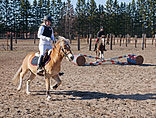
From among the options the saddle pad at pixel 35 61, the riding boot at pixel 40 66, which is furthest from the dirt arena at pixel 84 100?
the saddle pad at pixel 35 61

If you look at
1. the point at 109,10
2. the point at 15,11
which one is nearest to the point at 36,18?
the point at 15,11

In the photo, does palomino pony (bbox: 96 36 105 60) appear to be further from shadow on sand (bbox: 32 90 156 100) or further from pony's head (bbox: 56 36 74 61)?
pony's head (bbox: 56 36 74 61)

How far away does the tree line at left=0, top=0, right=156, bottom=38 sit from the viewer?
242ft

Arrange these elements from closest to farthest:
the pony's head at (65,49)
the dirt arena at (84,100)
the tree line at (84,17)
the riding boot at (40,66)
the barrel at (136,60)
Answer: the dirt arena at (84,100)
the pony's head at (65,49)
the riding boot at (40,66)
the barrel at (136,60)
the tree line at (84,17)

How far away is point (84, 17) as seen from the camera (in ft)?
267

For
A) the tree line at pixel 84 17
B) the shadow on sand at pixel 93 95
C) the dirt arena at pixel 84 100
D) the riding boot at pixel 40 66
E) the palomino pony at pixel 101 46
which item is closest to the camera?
the dirt arena at pixel 84 100

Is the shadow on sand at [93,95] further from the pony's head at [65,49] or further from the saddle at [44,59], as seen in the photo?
the pony's head at [65,49]

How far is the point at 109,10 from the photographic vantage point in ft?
244

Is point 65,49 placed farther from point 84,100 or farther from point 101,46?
point 101,46

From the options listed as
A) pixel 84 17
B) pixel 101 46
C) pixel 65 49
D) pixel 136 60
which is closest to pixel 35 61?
pixel 65 49

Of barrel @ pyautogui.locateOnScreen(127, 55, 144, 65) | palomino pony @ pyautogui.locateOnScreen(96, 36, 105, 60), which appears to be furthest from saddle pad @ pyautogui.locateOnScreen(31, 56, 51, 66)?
palomino pony @ pyautogui.locateOnScreen(96, 36, 105, 60)

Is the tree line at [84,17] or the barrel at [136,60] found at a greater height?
the tree line at [84,17]

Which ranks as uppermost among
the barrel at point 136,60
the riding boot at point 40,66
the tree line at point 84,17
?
the tree line at point 84,17

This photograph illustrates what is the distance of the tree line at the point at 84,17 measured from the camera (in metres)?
73.8
